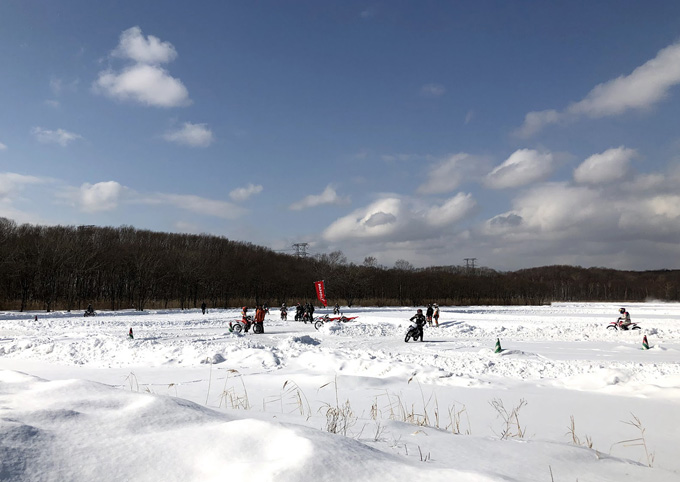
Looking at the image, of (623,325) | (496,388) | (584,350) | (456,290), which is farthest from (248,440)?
(456,290)

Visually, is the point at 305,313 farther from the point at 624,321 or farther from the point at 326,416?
the point at 326,416

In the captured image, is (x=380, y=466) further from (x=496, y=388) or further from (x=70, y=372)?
(x=70, y=372)

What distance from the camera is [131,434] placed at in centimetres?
312

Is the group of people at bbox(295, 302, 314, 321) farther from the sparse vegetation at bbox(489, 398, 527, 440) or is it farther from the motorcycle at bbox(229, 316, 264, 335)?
the sparse vegetation at bbox(489, 398, 527, 440)

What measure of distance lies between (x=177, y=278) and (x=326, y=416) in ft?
229

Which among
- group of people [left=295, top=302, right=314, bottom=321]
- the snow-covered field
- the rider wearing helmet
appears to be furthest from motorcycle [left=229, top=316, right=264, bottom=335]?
the rider wearing helmet

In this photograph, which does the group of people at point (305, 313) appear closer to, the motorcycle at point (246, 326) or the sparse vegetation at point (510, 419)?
the motorcycle at point (246, 326)

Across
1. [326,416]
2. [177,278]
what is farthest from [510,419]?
[177,278]

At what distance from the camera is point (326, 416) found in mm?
5543

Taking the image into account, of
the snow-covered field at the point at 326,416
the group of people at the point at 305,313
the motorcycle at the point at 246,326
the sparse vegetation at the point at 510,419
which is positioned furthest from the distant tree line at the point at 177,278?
the sparse vegetation at the point at 510,419

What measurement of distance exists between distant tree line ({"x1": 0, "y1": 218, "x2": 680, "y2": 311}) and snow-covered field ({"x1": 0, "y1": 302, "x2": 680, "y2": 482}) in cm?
4405

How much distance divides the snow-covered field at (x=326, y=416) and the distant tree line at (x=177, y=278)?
44049 mm

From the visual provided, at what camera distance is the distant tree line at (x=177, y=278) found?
183 ft

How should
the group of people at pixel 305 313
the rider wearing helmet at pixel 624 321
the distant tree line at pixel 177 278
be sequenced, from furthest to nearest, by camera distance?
the distant tree line at pixel 177 278, the group of people at pixel 305 313, the rider wearing helmet at pixel 624 321
